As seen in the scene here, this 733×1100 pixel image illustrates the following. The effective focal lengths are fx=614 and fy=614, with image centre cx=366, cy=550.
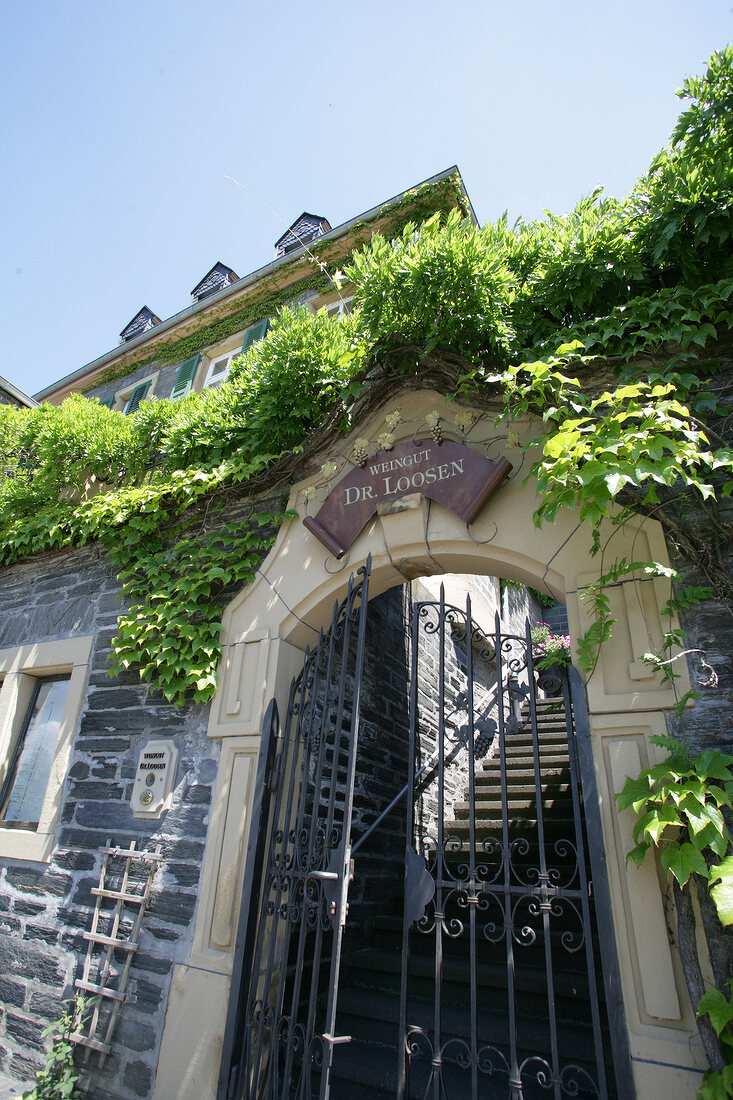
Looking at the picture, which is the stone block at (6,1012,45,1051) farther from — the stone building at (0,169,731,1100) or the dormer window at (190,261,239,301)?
the dormer window at (190,261,239,301)

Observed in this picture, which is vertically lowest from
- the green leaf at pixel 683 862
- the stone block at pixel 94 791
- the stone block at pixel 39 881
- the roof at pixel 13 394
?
the stone block at pixel 39 881

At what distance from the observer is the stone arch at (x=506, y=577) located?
78.2 inches

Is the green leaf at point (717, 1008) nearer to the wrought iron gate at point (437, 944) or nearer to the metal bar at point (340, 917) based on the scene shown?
the wrought iron gate at point (437, 944)

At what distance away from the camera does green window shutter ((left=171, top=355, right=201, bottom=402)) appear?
24.1ft

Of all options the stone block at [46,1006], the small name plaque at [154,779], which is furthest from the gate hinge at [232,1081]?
the stone block at [46,1006]

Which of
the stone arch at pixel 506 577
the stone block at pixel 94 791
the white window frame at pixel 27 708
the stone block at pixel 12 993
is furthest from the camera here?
the white window frame at pixel 27 708

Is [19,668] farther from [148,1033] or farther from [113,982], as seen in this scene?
[148,1033]

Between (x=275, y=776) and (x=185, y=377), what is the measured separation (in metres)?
5.72

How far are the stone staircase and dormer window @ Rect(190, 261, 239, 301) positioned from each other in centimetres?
931

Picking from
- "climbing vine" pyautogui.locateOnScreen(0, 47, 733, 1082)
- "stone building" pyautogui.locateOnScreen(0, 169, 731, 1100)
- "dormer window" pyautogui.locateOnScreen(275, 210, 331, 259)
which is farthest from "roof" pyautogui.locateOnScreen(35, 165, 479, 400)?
"stone building" pyautogui.locateOnScreen(0, 169, 731, 1100)

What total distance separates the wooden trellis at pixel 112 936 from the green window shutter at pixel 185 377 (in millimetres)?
5316

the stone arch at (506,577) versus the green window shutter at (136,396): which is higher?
the green window shutter at (136,396)

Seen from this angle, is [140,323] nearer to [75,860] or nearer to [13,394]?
[13,394]

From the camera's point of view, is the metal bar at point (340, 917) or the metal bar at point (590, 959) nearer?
the metal bar at point (590, 959)
